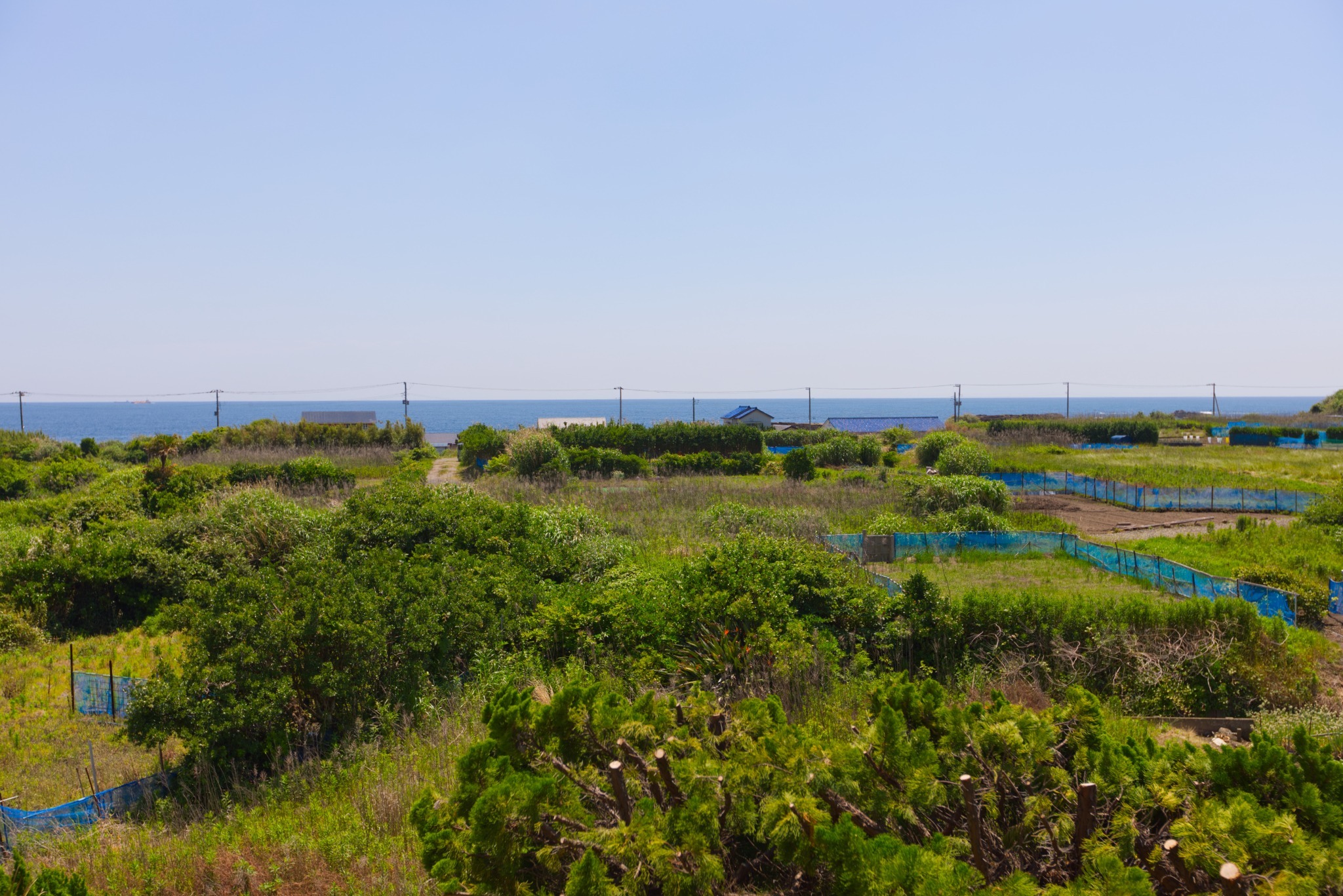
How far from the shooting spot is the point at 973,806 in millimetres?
3066

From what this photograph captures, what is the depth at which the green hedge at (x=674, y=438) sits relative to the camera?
36.4m

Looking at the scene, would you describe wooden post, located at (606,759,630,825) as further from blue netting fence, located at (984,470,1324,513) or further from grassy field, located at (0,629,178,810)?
blue netting fence, located at (984,470,1324,513)

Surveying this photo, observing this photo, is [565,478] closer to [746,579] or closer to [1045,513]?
[1045,513]

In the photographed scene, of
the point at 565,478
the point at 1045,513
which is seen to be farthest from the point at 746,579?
the point at 565,478

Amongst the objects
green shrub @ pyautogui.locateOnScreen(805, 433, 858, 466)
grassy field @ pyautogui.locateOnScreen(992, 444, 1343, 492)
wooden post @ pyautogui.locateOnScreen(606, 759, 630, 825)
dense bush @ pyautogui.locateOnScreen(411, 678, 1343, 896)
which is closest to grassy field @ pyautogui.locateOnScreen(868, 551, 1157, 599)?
dense bush @ pyautogui.locateOnScreen(411, 678, 1343, 896)

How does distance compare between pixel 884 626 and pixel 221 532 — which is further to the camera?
pixel 221 532

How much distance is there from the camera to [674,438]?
37188mm

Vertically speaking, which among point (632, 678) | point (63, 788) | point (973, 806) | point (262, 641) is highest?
point (973, 806)

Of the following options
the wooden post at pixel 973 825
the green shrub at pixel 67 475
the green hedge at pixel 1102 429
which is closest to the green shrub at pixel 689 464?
the green shrub at pixel 67 475

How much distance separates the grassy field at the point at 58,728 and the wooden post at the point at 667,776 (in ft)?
19.3

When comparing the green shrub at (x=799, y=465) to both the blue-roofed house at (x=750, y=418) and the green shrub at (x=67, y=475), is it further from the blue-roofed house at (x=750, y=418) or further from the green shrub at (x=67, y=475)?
the blue-roofed house at (x=750, y=418)

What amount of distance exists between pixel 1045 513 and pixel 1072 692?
1774 centimetres

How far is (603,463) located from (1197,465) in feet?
80.8

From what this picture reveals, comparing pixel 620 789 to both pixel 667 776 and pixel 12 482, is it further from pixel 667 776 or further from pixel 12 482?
pixel 12 482
